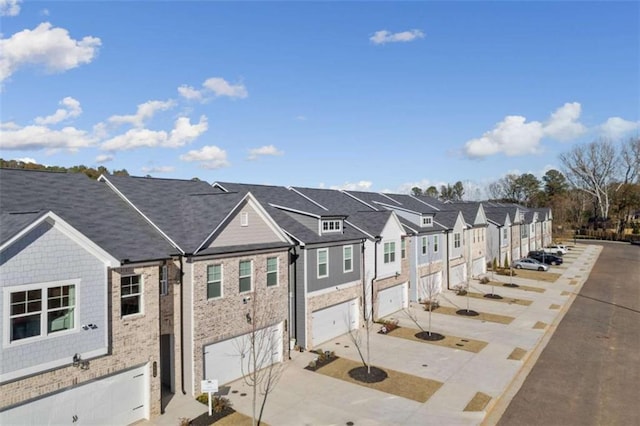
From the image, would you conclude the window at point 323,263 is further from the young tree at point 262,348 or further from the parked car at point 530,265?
the parked car at point 530,265

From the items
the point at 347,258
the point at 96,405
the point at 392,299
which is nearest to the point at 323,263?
the point at 347,258

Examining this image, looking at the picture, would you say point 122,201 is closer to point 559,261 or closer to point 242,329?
point 242,329

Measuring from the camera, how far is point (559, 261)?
2106 inches

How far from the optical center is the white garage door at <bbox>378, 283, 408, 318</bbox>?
28.7 meters

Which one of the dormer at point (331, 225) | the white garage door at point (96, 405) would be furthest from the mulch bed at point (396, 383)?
the white garage door at point (96, 405)

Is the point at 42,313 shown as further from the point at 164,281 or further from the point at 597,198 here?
the point at 597,198

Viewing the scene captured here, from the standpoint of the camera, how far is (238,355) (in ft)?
61.0

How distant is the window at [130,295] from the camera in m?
14.4

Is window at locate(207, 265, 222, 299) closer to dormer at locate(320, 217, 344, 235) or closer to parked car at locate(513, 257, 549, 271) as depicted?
dormer at locate(320, 217, 344, 235)

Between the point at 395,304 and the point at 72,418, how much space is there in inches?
870

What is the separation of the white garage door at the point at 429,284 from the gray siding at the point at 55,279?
2512cm

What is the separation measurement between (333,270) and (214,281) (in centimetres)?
837

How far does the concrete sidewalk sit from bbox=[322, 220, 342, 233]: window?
21.4 feet

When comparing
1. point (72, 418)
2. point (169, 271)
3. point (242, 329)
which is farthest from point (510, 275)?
point (72, 418)
